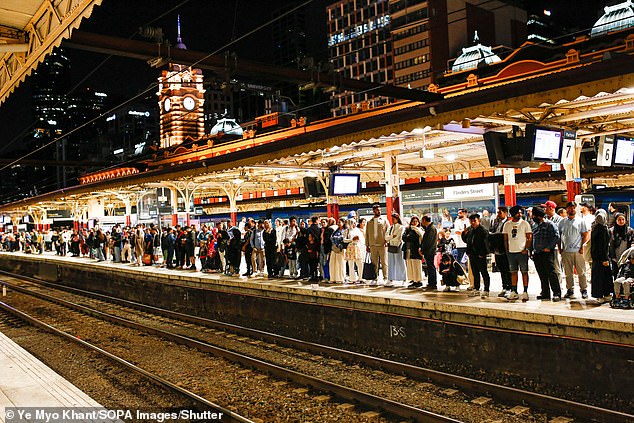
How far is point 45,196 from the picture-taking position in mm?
32781

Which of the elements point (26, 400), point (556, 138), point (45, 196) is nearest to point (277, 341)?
point (26, 400)

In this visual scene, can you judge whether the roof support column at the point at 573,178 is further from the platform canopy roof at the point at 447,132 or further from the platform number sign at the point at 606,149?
the platform number sign at the point at 606,149

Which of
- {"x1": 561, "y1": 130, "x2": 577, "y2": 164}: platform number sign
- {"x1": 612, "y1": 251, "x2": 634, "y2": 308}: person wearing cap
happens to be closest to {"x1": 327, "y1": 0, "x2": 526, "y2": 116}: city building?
{"x1": 561, "y1": 130, "x2": 577, "y2": 164}: platform number sign

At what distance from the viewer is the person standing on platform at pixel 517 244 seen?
956 cm

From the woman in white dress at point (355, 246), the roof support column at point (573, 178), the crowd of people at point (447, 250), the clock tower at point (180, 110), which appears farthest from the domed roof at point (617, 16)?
the clock tower at point (180, 110)

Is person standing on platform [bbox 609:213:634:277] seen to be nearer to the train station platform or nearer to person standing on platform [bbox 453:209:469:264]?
the train station platform

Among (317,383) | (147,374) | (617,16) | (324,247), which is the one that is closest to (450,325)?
(317,383)

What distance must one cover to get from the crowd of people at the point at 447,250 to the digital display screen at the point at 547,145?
3.16 feet

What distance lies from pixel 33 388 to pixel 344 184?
9.79 m

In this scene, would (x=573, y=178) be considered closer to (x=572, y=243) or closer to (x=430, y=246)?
(x=430, y=246)

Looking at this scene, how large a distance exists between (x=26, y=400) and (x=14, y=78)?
14.6ft

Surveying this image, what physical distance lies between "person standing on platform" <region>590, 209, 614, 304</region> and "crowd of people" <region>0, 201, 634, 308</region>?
2 centimetres

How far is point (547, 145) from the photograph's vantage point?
10.2m

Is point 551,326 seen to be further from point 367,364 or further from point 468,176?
point 468,176
